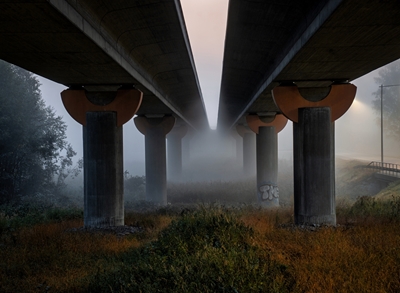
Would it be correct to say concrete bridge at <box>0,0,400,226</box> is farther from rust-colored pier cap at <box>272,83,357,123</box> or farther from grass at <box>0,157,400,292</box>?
grass at <box>0,157,400,292</box>

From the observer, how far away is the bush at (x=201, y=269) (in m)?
5.69

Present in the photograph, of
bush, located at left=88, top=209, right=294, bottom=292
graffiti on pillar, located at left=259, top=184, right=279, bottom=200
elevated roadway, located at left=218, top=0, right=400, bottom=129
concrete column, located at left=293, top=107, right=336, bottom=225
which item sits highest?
elevated roadway, located at left=218, top=0, right=400, bottom=129

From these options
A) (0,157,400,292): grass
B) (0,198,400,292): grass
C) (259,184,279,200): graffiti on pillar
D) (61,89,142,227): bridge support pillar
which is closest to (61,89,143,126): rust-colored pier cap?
(61,89,142,227): bridge support pillar

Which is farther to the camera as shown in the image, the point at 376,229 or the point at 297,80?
the point at 297,80

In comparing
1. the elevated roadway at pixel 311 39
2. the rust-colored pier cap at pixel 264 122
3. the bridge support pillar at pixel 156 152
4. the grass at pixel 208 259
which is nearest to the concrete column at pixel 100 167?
the grass at pixel 208 259

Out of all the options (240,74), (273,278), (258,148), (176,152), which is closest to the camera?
(273,278)

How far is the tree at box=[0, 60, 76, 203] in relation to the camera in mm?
26156

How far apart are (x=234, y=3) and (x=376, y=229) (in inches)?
279

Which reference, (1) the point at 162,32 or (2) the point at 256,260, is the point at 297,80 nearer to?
(1) the point at 162,32

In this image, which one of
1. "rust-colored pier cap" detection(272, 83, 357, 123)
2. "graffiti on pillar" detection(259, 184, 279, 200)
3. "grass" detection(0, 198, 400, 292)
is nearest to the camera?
"grass" detection(0, 198, 400, 292)

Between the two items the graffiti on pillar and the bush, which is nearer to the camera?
the bush

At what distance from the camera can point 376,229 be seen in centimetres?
1048

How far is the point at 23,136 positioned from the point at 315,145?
2129 cm

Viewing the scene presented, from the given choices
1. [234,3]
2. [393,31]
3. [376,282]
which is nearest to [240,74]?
[234,3]
